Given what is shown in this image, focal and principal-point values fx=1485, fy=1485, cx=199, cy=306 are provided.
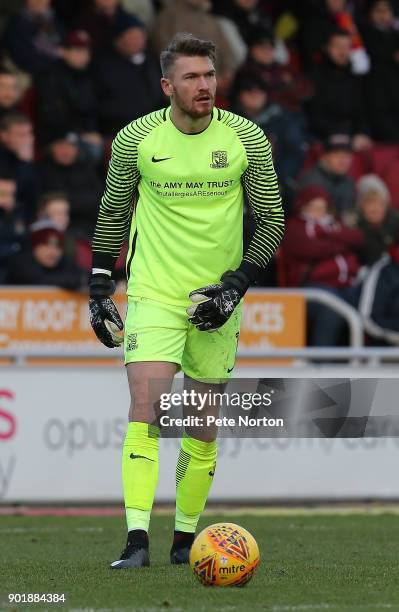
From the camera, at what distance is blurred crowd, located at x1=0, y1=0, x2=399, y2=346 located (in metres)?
14.0

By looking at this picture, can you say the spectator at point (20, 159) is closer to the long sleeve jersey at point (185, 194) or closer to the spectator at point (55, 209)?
the spectator at point (55, 209)

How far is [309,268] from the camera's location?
14.5m

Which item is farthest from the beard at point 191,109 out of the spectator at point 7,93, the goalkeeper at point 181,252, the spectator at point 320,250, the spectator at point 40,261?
the spectator at point 7,93

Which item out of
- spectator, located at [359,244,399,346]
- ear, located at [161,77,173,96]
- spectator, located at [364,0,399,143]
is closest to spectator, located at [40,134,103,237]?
spectator, located at [359,244,399,346]

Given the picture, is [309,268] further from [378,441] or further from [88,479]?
[88,479]

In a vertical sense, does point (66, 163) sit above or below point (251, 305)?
above

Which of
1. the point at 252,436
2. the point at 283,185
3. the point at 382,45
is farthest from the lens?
→ the point at 382,45

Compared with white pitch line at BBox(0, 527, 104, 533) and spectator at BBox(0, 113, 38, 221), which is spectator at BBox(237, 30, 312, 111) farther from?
white pitch line at BBox(0, 527, 104, 533)

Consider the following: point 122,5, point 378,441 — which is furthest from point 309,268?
point 122,5

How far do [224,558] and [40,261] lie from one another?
23.6 ft

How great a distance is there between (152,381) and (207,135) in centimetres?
128

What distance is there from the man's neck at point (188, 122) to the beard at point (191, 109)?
0.10 feet

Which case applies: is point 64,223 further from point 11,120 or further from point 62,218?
point 11,120

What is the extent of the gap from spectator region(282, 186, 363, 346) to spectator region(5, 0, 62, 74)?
3.23 meters
